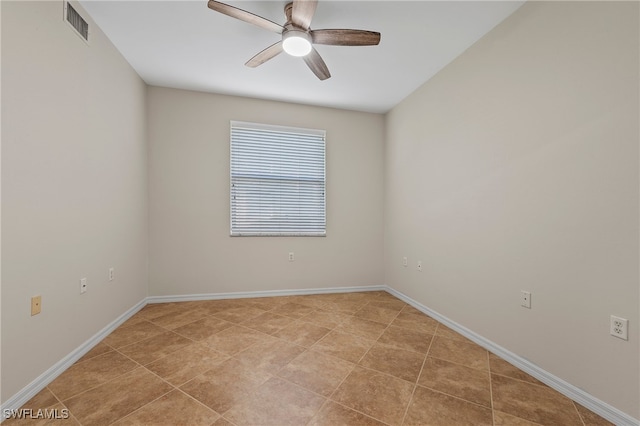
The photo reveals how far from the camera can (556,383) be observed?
1716mm

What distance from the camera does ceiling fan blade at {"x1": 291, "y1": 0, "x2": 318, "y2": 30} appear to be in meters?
1.70

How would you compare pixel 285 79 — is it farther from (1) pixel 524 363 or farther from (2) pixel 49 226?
(1) pixel 524 363

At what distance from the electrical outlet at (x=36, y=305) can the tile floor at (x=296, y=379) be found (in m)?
0.48

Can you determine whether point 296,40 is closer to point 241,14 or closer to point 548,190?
point 241,14

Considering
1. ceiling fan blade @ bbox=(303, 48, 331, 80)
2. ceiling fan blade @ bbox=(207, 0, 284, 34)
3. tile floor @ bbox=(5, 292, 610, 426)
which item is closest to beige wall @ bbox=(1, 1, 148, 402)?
tile floor @ bbox=(5, 292, 610, 426)

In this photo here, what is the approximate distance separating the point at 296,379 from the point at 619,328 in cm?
180

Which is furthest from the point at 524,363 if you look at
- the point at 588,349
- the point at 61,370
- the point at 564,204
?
the point at 61,370

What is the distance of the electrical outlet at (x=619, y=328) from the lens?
→ 4.62ft

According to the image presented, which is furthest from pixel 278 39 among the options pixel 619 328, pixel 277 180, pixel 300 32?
pixel 619 328

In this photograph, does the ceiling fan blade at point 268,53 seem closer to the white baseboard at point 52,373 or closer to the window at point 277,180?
the window at point 277,180

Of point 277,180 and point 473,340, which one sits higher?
point 277,180

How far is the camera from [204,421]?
54.8 inches

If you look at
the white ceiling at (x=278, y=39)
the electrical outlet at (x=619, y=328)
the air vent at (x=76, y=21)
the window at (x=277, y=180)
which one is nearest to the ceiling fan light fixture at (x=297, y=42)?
the white ceiling at (x=278, y=39)

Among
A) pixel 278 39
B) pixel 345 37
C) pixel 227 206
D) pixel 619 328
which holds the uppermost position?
pixel 278 39
